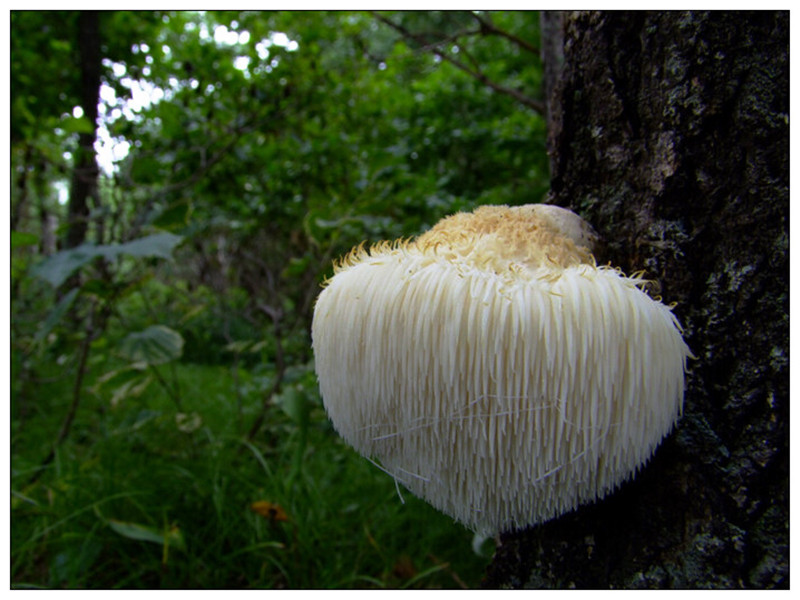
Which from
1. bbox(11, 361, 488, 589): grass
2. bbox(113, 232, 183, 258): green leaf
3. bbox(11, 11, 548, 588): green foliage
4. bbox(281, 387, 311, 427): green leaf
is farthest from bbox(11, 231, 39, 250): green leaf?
bbox(281, 387, 311, 427): green leaf

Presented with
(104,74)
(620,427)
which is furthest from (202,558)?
(104,74)

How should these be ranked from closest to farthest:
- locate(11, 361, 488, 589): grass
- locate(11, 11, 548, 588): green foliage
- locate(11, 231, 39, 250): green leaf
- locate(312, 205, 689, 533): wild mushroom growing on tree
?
locate(312, 205, 689, 533): wild mushroom growing on tree
locate(11, 231, 39, 250): green leaf
locate(11, 361, 488, 589): grass
locate(11, 11, 548, 588): green foliage

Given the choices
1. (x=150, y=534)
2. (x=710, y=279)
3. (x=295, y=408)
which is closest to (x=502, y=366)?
(x=710, y=279)

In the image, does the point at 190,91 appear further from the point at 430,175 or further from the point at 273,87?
Answer: the point at 430,175

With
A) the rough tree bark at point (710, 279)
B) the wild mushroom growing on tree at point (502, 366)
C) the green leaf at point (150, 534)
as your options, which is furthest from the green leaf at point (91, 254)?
the rough tree bark at point (710, 279)

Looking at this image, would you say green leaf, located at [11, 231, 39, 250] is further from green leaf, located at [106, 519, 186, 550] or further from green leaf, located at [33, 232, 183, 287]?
green leaf, located at [106, 519, 186, 550]

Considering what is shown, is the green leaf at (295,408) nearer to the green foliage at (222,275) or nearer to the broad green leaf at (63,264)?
the green foliage at (222,275)

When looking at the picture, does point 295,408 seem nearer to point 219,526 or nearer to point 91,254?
point 219,526
